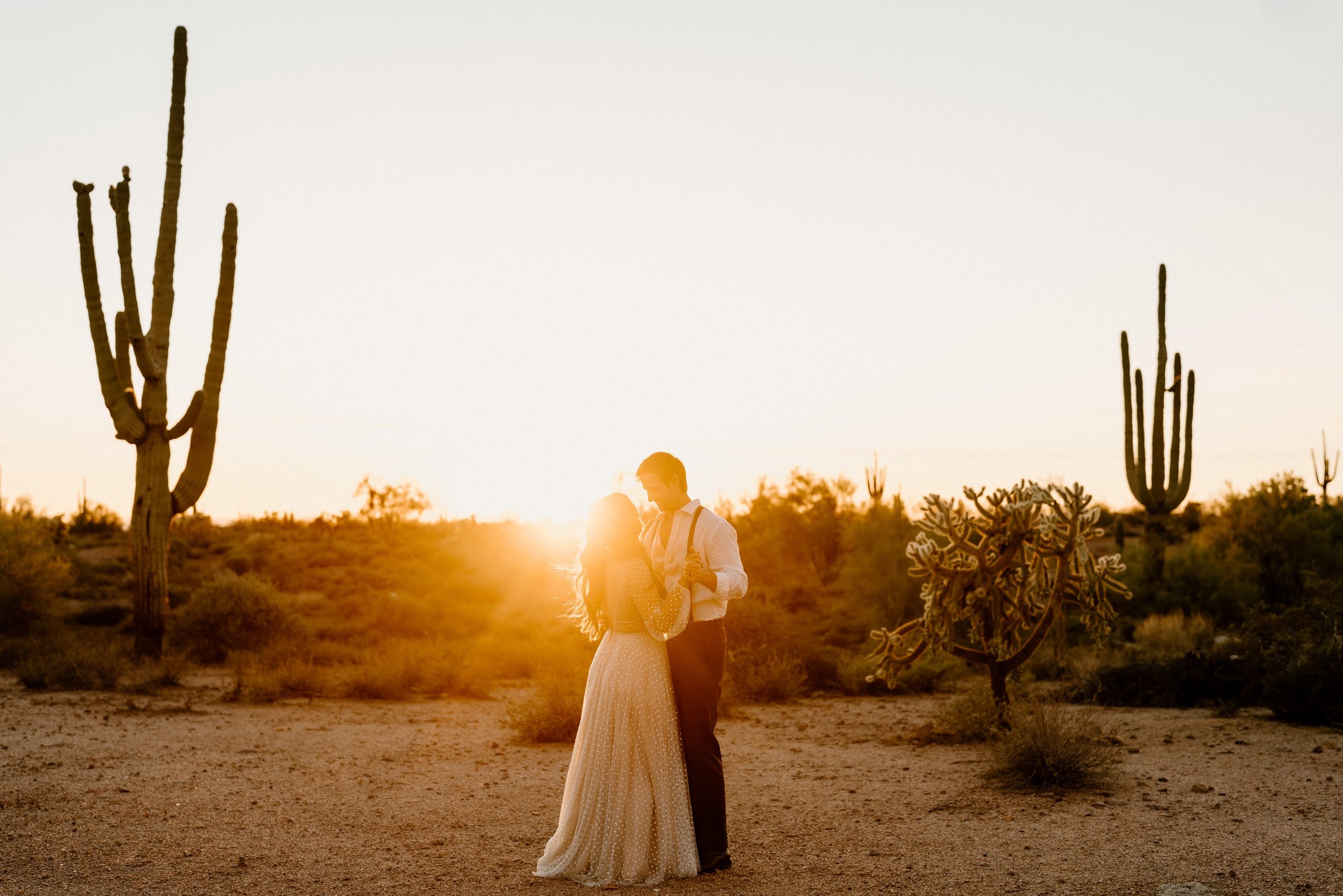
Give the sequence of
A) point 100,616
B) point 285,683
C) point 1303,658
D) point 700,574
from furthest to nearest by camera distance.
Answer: point 100,616 → point 285,683 → point 1303,658 → point 700,574

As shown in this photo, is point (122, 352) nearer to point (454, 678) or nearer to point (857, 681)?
point (454, 678)

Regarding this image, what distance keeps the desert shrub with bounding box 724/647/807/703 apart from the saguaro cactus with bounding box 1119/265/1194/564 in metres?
11.7

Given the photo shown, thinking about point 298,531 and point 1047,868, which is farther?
point 298,531

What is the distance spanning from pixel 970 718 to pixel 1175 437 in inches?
605

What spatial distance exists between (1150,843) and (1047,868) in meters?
0.93

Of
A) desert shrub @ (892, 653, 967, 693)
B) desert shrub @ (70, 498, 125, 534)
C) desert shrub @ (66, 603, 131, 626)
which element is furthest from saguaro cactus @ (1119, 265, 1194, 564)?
desert shrub @ (70, 498, 125, 534)

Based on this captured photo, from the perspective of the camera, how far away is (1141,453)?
2416 centimetres

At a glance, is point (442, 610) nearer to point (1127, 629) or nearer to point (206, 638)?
point (206, 638)

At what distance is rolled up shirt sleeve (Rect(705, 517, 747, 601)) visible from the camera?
6.04 m

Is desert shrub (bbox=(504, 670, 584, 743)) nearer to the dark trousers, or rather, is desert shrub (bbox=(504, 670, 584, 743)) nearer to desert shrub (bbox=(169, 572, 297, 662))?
the dark trousers

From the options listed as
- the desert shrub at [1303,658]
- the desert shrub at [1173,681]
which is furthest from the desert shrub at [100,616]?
the desert shrub at [1303,658]

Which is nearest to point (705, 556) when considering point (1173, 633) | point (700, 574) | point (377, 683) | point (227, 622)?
point (700, 574)

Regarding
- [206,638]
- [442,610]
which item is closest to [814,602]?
[442,610]

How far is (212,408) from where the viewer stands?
55.6ft
